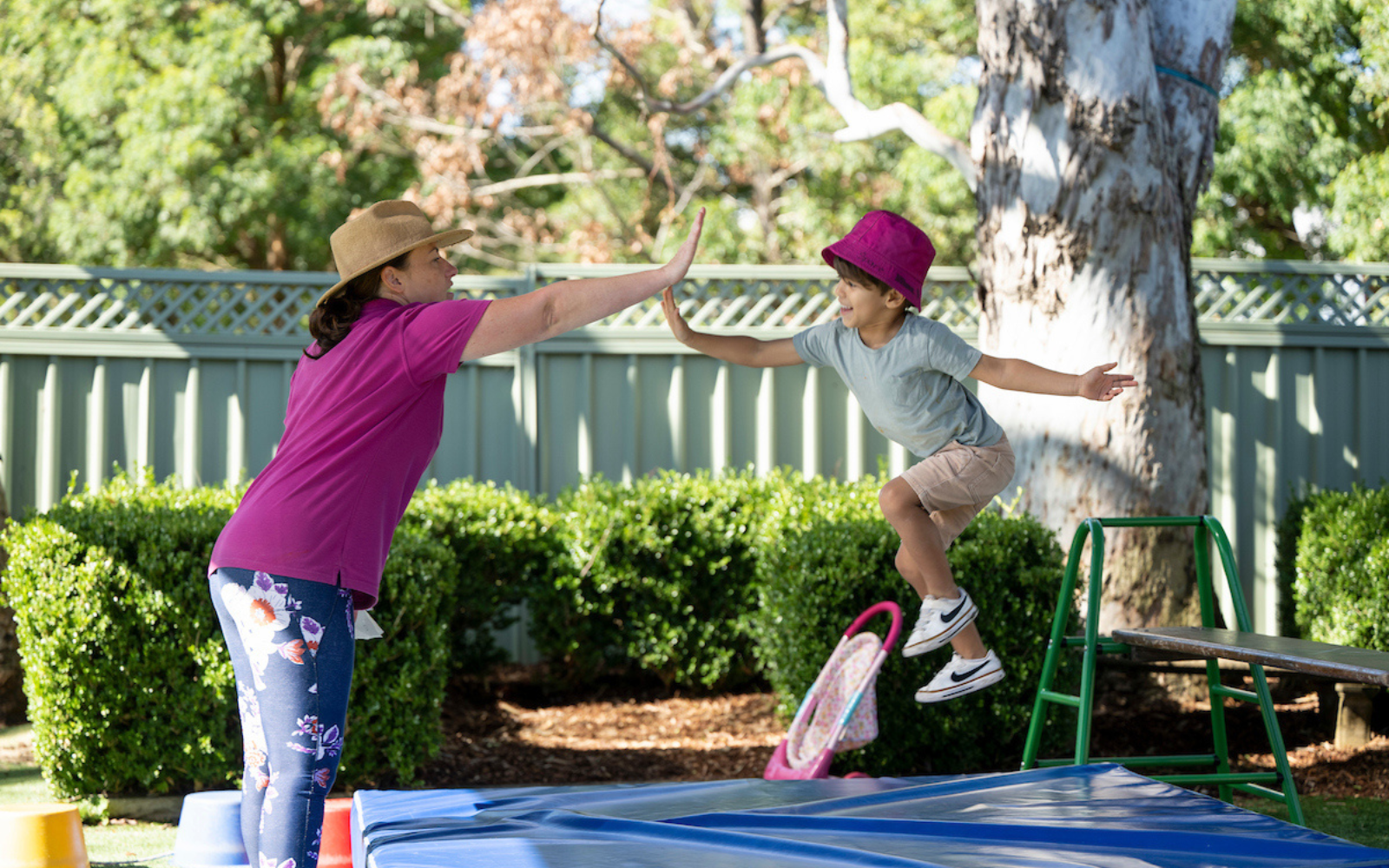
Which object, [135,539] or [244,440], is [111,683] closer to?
[135,539]

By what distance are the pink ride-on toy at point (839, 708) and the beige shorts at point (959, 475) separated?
922 mm

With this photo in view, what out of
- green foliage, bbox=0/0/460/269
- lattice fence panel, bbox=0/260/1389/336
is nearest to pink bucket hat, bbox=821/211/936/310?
lattice fence panel, bbox=0/260/1389/336

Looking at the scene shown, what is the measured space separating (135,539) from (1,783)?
4.46ft

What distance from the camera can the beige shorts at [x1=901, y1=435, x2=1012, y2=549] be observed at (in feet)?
11.2

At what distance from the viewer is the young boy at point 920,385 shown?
3.21 m

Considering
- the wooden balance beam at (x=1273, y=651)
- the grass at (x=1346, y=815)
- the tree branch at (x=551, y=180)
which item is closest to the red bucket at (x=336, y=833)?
the wooden balance beam at (x=1273, y=651)

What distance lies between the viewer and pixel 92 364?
21.7 feet

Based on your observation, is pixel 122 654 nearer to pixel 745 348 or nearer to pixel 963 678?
pixel 745 348

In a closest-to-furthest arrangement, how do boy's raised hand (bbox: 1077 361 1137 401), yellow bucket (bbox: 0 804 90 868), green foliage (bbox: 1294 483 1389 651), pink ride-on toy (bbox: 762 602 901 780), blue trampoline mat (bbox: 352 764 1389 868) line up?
blue trampoline mat (bbox: 352 764 1389 868)
yellow bucket (bbox: 0 804 90 868)
boy's raised hand (bbox: 1077 361 1137 401)
pink ride-on toy (bbox: 762 602 901 780)
green foliage (bbox: 1294 483 1389 651)

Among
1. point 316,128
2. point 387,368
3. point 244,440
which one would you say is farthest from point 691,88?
point 387,368

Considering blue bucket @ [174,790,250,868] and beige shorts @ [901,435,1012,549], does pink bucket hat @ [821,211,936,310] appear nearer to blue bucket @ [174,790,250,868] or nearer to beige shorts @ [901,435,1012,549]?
beige shorts @ [901,435,1012,549]

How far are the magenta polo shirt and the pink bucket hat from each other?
118 centimetres

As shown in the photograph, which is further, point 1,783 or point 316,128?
point 316,128

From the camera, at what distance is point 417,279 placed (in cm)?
266
